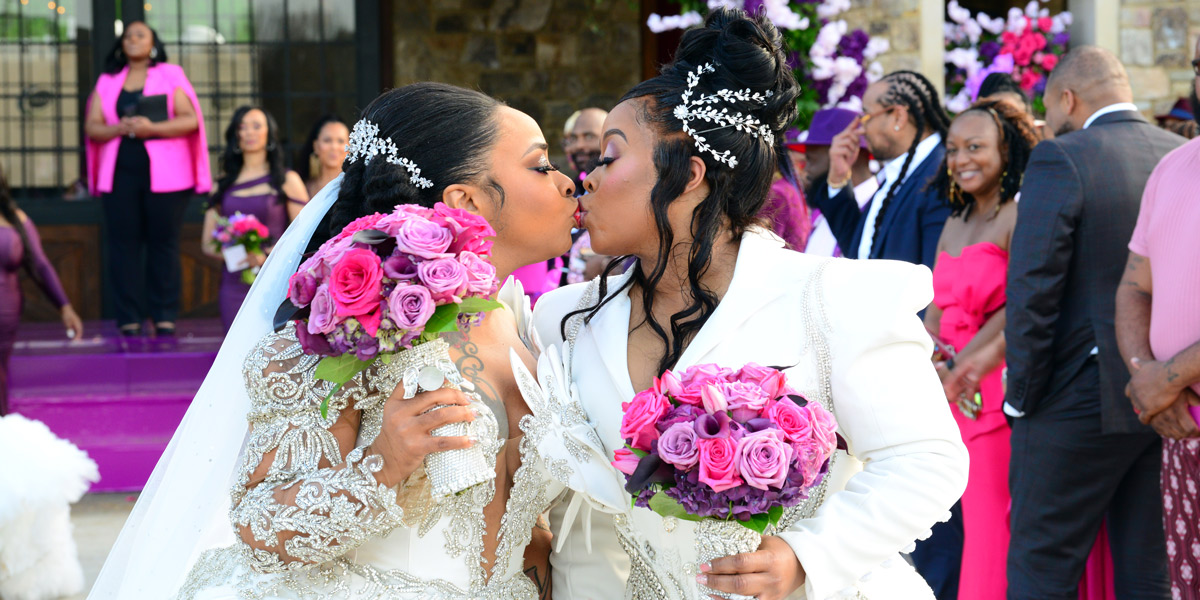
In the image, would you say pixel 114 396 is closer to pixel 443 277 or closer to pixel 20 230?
pixel 20 230

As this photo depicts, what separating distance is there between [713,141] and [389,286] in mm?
812

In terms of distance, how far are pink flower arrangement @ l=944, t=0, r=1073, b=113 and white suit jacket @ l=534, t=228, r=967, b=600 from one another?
7.08 m

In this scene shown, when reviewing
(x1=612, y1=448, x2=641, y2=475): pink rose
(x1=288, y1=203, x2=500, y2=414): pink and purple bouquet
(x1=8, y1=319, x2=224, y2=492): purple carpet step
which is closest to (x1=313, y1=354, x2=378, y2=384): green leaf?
(x1=288, y1=203, x2=500, y2=414): pink and purple bouquet

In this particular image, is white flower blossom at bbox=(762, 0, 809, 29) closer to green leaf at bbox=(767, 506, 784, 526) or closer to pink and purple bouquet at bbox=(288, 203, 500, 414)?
pink and purple bouquet at bbox=(288, 203, 500, 414)

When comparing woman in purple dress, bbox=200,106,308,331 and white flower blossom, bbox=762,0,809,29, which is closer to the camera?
woman in purple dress, bbox=200,106,308,331

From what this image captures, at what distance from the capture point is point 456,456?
7.04ft

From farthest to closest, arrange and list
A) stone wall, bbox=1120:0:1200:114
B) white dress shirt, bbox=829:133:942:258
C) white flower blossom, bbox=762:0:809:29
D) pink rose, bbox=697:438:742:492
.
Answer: stone wall, bbox=1120:0:1200:114 < white flower blossom, bbox=762:0:809:29 < white dress shirt, bbox=829:133:942:258 < pink rose, bbox=697:438:742:492

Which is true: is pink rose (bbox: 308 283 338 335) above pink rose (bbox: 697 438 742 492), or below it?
above

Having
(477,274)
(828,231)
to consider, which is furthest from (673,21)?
(477,274)

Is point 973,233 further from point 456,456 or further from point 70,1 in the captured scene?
point 70,1

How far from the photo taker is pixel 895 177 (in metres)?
5.44

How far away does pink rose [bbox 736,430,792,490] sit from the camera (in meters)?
1.75

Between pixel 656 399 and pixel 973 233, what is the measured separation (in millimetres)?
3321

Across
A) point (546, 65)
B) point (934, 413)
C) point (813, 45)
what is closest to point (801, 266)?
point (934, 413)
